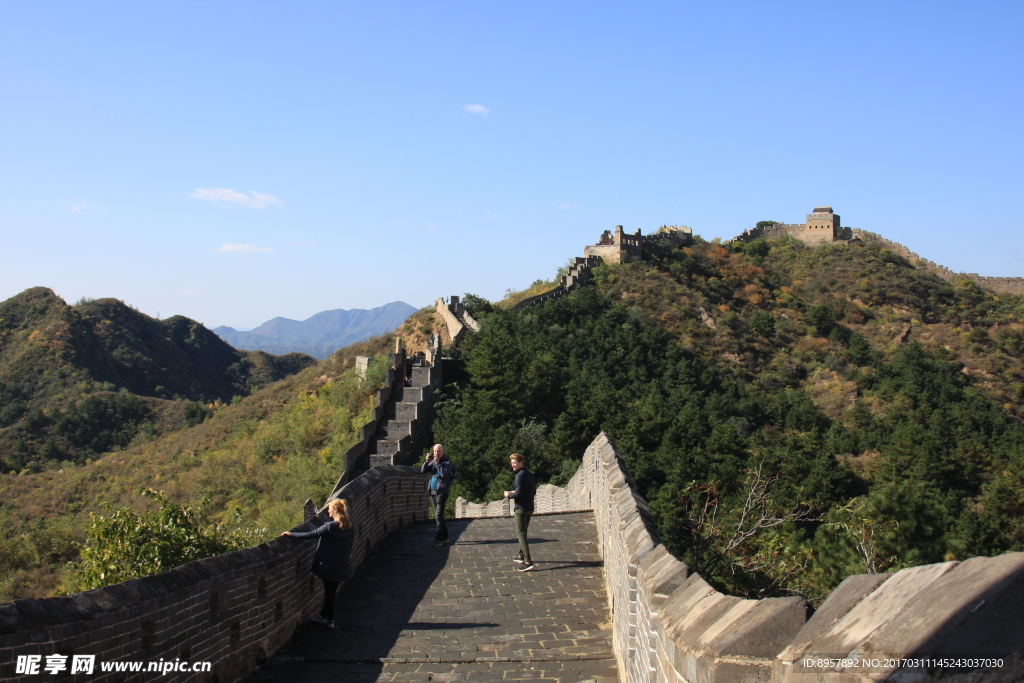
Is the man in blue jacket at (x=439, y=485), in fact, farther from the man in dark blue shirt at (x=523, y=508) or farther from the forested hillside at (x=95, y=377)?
the forested hillside at (x=95, y=377)

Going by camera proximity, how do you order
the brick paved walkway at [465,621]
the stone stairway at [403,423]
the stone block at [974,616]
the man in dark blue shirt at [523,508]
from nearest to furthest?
1. the stone block at [974,616]
2. the brick paved walkway at [465,621]
3. the man in dark blue shirt at [523,508]
4. the stone stairway at [403,423]

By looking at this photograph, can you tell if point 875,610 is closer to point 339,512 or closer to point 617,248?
point 339,512

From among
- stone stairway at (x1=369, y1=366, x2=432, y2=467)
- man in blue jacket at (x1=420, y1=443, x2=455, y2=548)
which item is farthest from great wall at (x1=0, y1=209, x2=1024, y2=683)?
stone stairway at (x1=369, y1=366, x2=432, y2=467)

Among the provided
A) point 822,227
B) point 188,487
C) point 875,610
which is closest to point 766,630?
point 875,610

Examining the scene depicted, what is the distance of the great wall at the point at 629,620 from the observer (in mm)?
2270

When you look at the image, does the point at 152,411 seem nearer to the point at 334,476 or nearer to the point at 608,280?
the point at 608,280

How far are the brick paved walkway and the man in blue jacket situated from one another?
0.80ft

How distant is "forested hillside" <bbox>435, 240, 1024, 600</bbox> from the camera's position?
21.7 m

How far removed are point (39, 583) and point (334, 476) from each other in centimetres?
854

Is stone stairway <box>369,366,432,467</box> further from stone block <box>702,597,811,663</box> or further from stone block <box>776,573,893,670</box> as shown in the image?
stone block <box>776,573,893,670</box>

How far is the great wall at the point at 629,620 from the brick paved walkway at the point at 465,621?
0.05 m

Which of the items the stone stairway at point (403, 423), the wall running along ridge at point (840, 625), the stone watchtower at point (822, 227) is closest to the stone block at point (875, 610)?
the wall running along ridge at point (840, 625)

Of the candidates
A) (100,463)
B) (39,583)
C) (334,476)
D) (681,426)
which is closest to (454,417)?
(334,476)

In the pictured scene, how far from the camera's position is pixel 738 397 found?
46625mm
